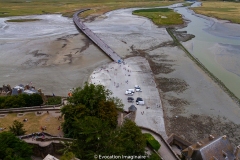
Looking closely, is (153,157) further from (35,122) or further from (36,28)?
(36,28)

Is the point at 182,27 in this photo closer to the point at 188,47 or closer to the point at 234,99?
the point at 188,47

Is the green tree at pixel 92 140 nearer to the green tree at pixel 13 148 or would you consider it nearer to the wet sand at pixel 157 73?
the green tree at pixel 13 148

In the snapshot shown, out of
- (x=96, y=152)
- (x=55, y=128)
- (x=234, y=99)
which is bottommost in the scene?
(x=234, y=99)

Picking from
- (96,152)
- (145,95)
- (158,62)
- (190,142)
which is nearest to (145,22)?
(158,62)

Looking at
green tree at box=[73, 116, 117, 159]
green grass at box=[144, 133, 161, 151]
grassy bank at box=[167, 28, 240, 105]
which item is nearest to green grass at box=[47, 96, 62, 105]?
green tree at box=[73, 116, 117, 159]

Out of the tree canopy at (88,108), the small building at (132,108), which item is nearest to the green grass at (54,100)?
the tree canopy at (88,108)

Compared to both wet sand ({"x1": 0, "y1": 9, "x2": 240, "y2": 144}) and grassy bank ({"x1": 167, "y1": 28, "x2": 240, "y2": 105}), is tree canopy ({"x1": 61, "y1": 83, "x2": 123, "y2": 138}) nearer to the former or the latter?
wet sand ({"x1": 0, "y1": 9, "x2": 240, "y2": 144})
